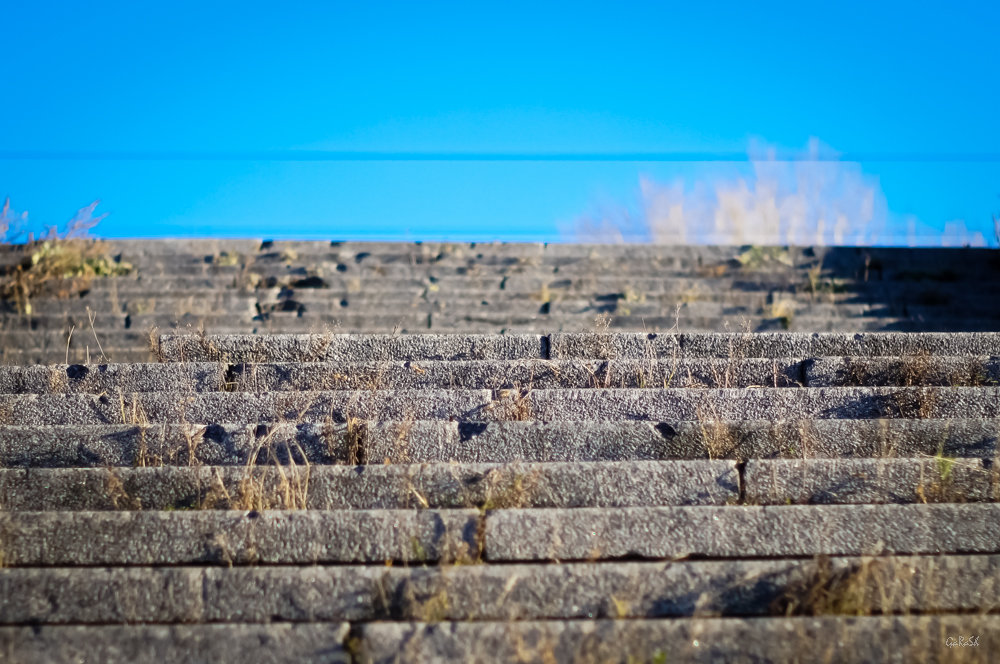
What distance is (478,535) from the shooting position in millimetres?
2572

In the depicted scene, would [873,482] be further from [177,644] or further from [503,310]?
[503,310]

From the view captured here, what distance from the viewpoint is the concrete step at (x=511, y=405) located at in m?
3.33

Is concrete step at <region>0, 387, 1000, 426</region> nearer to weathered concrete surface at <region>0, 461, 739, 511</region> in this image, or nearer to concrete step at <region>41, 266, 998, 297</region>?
weathered concrete surface at <region>0, 461, 739, 511</region>

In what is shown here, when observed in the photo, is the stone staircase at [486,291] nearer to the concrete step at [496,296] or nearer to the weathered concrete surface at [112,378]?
the concrete step at [496,296]

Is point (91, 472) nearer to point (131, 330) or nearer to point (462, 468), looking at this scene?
point (462, 468)

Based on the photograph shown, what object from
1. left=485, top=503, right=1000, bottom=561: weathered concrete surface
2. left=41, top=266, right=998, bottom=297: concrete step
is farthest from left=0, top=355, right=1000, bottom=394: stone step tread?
left=41, top=266, right=998, bottom=297: concrete step

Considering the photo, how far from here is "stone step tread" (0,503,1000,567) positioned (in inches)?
101

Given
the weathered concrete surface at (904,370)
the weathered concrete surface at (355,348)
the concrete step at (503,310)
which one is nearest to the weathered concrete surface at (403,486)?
the weathered concrete surface at (904,370)

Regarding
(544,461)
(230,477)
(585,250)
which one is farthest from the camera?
(585,250)

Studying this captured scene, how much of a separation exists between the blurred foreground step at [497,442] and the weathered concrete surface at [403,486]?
0.20 metres

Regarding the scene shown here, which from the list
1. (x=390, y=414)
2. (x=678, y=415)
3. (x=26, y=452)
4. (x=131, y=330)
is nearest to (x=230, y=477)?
(x=390, y=414)

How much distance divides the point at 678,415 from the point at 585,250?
4598 mm

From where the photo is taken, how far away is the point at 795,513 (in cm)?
264

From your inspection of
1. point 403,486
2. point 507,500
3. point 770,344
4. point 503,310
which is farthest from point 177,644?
point 503,310
